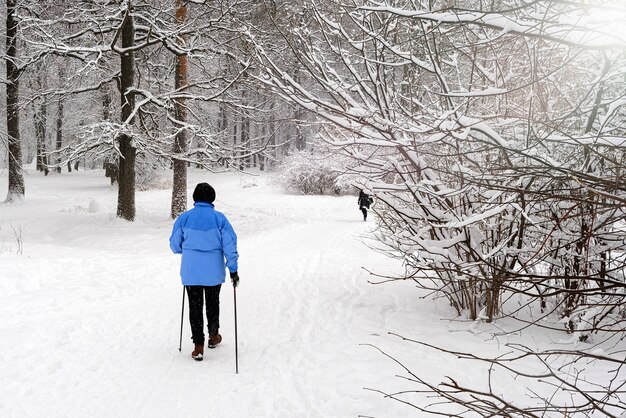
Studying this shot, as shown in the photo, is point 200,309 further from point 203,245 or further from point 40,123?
point 40,123

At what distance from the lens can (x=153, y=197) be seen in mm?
23453

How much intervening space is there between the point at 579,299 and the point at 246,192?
25.5 metres

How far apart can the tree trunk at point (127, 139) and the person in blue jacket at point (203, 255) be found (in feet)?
29.8

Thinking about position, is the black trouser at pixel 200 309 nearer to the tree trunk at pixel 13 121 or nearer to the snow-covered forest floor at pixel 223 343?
the snow-covered forest floor at pixel 223 343

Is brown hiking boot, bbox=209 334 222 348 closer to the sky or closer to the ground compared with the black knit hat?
closer to the ground

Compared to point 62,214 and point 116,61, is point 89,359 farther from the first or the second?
point 116,61

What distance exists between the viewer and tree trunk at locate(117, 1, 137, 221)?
1305 centimetres

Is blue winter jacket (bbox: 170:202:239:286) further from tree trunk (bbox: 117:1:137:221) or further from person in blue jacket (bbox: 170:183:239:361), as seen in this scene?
tree trunk (bbox: 117:1:137:221)

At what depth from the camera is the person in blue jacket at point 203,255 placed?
4766 millimetres

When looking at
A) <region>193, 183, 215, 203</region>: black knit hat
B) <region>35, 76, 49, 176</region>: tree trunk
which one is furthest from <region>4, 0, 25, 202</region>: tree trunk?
<region>193, 183, 215, 203</region>: black knit hat

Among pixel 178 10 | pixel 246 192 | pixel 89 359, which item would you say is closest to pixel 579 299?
pixel 89 359

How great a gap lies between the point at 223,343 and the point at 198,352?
544 millimetres

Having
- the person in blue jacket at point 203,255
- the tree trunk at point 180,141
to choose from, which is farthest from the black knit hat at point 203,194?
the tree trunk at point 180,141

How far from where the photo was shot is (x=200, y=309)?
15.8ft
